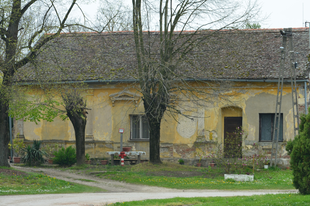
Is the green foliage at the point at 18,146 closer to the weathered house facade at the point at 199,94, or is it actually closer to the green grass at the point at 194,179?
the weathered house facade at the point at 199,94

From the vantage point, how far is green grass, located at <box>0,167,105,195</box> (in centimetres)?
1182

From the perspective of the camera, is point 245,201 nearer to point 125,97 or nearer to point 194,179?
point 194,179

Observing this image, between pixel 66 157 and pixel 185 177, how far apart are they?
273 inches

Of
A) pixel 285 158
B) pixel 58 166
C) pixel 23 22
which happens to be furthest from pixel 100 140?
pixel 285 158

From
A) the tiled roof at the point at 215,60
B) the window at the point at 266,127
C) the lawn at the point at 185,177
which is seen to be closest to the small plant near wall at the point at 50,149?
the lawn at the point at 185,177

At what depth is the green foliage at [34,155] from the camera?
1950 cm

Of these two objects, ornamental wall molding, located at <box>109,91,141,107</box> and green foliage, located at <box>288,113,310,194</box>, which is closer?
green foliage, located at <box>288,113,310,194</box>

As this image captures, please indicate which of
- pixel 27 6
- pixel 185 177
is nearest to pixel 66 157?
pixel 185 177

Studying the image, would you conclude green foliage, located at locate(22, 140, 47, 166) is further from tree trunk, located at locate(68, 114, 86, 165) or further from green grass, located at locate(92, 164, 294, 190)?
green grass, located at locate(92, 164, 294, 190)

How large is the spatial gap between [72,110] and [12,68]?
3.60 meters

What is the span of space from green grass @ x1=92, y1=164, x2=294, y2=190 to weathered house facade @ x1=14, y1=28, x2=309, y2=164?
2456mm

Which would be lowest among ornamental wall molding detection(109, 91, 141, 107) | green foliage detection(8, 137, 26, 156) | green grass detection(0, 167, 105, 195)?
green grass detection(0, 167, 105, 195)

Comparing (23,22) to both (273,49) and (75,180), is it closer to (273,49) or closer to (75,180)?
(75,180)

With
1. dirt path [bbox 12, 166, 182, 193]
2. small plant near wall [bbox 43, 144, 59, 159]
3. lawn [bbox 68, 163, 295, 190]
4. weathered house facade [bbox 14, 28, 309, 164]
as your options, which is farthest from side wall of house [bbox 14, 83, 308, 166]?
dirt path [bbox 12, 166, 182, 193]
